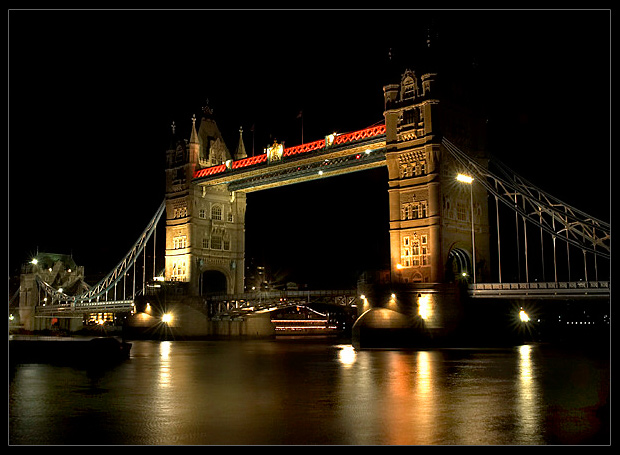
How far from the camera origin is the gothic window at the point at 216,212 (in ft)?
252

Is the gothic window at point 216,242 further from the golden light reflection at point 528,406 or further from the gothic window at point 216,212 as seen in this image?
the golden light reflection at point 528,406

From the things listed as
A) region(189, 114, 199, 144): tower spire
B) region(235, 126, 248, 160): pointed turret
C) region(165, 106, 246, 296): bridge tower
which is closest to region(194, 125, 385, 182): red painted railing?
region(165, 106, 246, 296): bridge tower

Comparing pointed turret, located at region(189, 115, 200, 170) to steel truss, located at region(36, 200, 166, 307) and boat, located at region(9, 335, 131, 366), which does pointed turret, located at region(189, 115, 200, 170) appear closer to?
steel truss, located at region(36, 200, 166, 307)

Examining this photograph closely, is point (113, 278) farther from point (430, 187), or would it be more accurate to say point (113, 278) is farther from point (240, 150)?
point (430, 187)

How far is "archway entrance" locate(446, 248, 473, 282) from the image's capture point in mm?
55438

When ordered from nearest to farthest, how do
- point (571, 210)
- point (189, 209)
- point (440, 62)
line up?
1. point (571, 210)
2. point (440, 62)
3. point (189, 209)

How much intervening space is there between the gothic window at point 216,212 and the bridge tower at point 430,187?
2683 cm

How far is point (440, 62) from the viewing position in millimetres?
53750

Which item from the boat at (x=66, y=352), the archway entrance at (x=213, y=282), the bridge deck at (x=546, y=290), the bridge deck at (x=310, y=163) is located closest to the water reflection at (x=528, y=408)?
the boat at (x=66, y=352)

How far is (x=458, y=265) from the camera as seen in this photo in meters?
57.3

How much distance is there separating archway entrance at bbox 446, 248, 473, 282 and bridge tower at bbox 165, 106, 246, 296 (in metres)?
27.7
